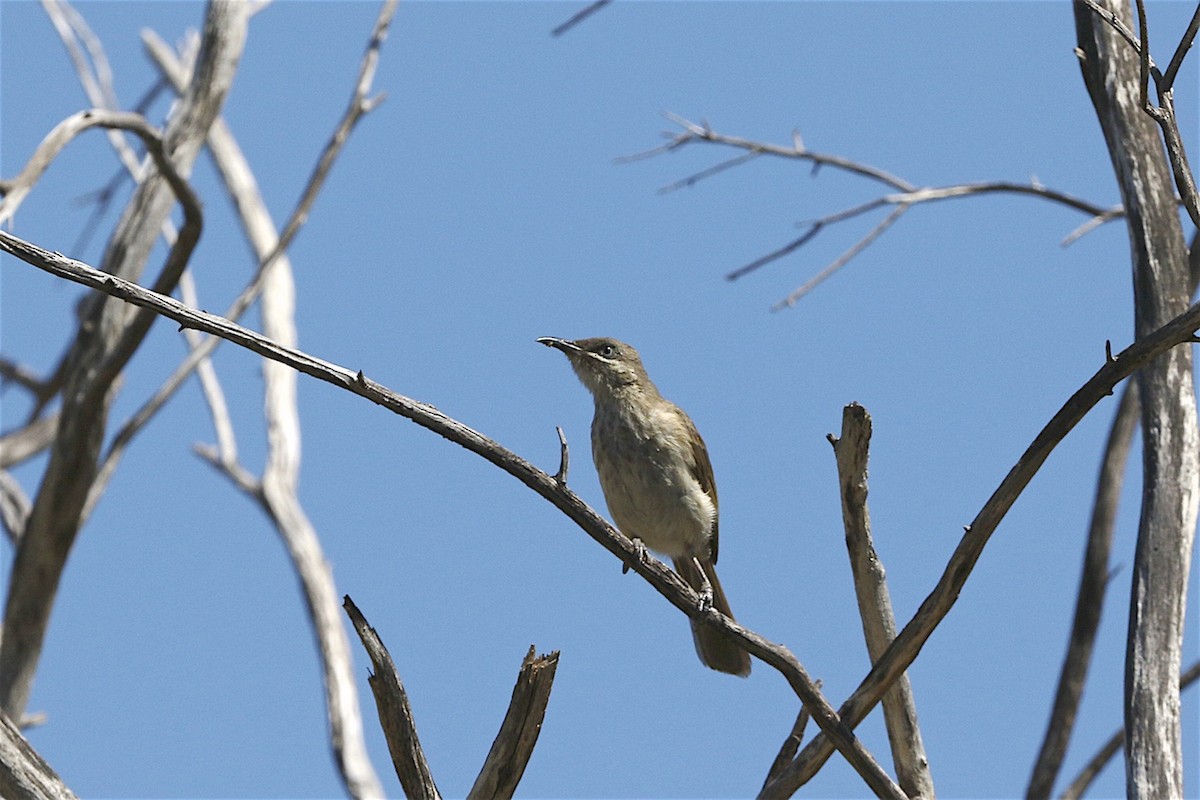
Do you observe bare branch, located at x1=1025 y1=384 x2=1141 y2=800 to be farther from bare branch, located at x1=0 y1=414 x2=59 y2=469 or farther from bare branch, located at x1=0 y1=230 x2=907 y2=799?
bare branch, located at x1=0 y1=414 x2=59 y2=469

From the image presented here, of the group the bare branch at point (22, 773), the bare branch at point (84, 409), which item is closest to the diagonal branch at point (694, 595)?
the bare branch at point (22, 773)

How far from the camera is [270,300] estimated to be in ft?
36.8

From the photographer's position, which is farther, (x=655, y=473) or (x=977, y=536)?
(x=655, y=473)

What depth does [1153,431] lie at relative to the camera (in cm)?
547

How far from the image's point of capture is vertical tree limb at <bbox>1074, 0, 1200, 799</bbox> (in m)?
5.04

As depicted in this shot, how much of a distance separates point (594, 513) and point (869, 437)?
95cm

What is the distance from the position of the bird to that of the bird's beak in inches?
1.6

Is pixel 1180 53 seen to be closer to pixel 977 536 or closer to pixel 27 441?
pixel 977 536

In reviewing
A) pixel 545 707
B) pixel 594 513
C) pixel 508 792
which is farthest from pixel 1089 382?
pixel 508 792

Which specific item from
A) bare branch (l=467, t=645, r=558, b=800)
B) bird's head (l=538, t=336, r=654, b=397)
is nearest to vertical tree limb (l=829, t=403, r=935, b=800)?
bare branch (l=467, t=645, r=558, b=800)

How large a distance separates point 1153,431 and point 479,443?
2.84 m

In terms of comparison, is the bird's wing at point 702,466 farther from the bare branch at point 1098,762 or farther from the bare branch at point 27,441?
the bare branch at point 27,441

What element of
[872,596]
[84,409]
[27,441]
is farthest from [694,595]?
[27,441]

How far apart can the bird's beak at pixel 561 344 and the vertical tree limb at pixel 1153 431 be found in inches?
116
